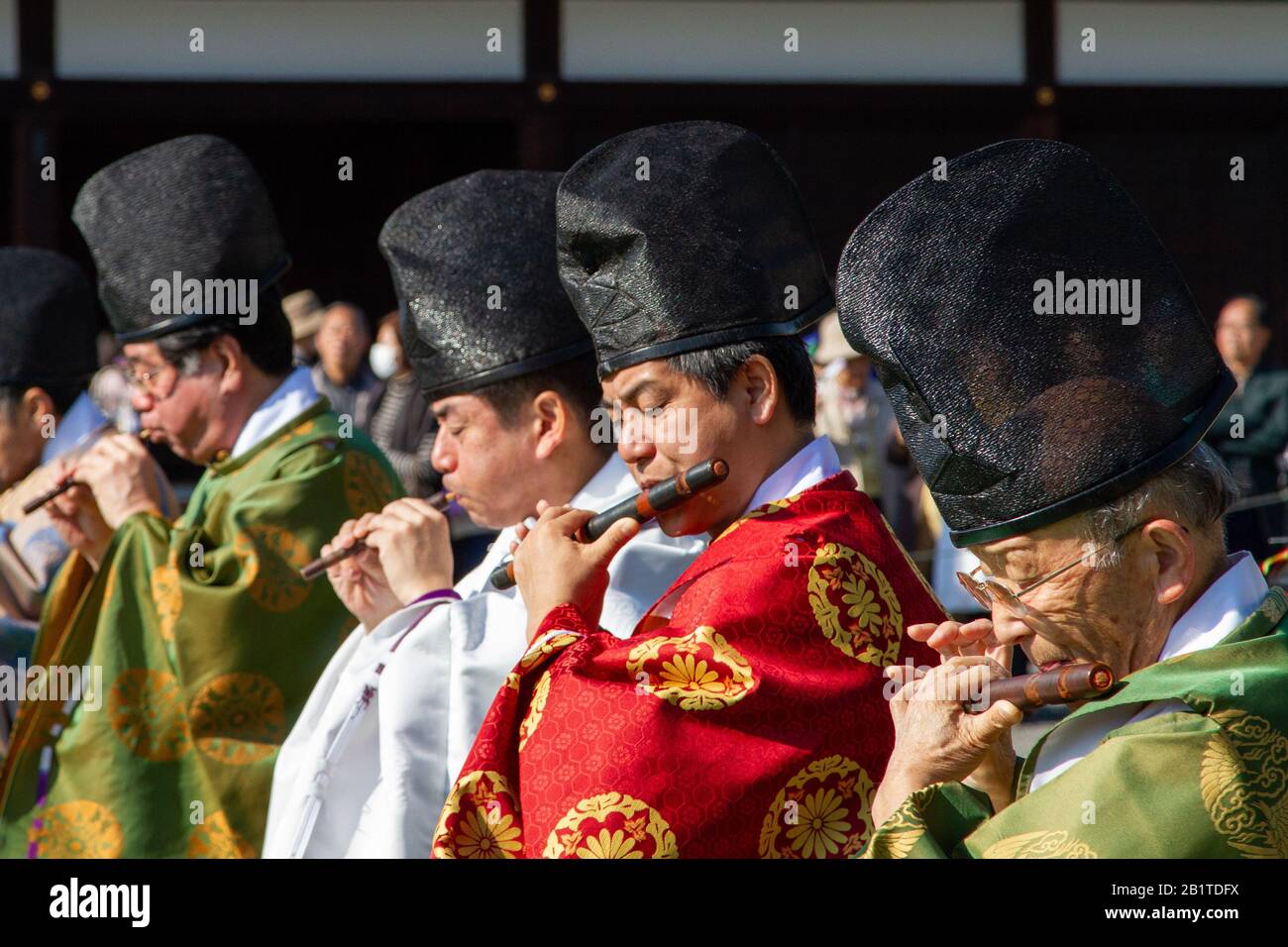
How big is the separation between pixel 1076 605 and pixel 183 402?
2.89m

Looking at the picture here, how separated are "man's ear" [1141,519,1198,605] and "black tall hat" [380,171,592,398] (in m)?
1.74

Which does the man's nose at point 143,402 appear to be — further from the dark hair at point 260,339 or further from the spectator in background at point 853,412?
the spectator in background at point 853,412

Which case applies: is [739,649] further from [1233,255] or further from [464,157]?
[464,157]

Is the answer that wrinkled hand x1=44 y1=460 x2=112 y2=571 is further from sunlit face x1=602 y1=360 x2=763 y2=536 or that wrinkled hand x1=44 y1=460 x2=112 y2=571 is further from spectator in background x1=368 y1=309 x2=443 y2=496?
spectator in background x1=368 y1=309 x2=443 y2=496

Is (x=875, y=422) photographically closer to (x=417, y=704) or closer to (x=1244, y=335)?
(x=1244, y=335)

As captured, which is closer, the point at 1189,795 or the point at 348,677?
the point at 1189,795

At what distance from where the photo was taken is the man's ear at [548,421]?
385cm

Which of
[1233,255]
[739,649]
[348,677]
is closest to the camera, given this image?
[739,649]

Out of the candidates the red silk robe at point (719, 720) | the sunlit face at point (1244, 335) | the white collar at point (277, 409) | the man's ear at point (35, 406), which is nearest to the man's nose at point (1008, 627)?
the red silk robe at point (719, 720)

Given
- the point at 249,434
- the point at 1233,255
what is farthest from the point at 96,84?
the point at 1233,255

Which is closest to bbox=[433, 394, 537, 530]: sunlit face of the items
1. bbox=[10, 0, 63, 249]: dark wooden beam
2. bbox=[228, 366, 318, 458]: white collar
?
bbox=[228, 366, 318, 458]: white collar

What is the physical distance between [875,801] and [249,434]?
8.59 ft

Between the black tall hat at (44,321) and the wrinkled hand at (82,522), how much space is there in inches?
37.4

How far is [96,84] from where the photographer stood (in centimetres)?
928
